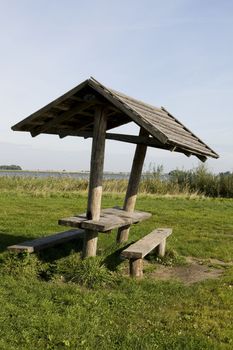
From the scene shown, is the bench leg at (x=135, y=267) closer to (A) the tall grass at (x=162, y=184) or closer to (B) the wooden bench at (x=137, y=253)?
(B) the wooden bench at (x=137, y=253)

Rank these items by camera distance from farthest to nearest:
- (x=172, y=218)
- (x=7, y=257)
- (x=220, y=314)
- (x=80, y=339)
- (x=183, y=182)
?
(x=183, y=182)
(x=172, y=218)
(x=7, y=257)
(x=220, y=314)
(x=80, y=339)

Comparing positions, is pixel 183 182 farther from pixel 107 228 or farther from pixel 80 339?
pixel 80 339

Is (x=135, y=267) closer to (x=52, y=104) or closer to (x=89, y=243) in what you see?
(x=89, y=243)

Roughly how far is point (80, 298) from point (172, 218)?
395 inches

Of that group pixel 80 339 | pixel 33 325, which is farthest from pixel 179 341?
pixel 33 325

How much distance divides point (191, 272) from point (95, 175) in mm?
2643

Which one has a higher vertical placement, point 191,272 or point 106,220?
point 106,220

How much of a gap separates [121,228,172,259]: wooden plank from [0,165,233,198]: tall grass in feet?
53.0

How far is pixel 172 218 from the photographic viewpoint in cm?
1614

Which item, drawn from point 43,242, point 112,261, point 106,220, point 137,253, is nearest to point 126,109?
point 106,220

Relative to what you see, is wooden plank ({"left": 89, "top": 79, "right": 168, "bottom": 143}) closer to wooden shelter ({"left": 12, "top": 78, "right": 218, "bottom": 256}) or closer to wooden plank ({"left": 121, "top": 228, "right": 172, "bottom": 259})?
wooden shelter ({"left": 12, "top": 78, "right": 218, "bottom": 256})

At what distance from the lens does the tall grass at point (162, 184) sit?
1044 inches

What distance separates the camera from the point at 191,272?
28.6 feet

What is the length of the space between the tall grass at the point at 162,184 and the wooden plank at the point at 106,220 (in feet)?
54.0
